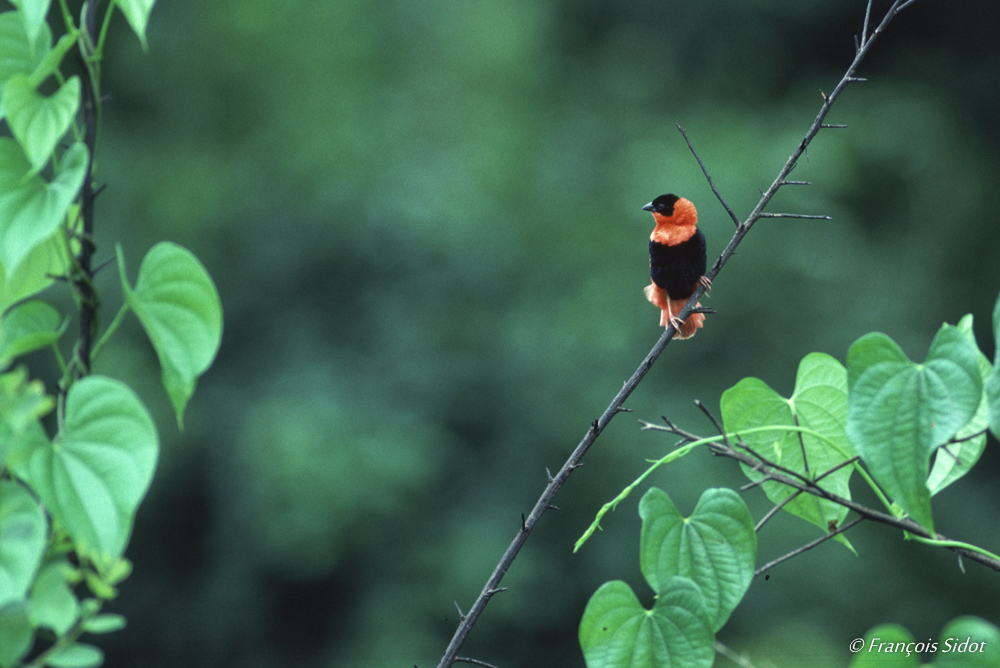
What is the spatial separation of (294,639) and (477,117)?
400 centimetres

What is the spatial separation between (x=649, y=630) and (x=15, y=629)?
0.55m

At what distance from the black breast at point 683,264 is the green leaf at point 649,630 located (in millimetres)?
1511

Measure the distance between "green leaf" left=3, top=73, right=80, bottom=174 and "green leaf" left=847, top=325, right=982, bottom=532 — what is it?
0.67m

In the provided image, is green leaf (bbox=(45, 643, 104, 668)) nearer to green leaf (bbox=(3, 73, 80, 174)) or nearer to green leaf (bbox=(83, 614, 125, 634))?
green leaf (bbox=(83, 614, 125, 634))

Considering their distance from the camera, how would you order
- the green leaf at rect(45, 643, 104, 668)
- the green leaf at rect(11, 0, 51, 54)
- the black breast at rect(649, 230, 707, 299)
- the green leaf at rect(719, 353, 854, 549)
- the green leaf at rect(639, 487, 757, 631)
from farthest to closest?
the black breast at rect(649, 230, 707, 299)
the green leaf at rect(719, 353, 854, 549)
the green leaf at rect(639, 487, 757, 631)
the green leaf at rect(11, 0, 51, 54)
the green leaf at rect(45, 643, 104, 668)

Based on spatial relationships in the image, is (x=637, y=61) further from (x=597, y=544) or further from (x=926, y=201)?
(x=597, y=544)

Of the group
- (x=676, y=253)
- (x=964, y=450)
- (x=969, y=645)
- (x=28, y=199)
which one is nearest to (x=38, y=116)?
(x=28, y=199)

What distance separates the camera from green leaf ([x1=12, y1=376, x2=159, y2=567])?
1.97ft

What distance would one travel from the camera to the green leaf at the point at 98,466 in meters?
0.60

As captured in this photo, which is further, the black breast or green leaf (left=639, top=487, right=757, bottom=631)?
the black breast

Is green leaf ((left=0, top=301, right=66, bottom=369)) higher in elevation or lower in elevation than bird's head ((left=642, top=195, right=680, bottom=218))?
higher

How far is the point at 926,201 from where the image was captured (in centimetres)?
647

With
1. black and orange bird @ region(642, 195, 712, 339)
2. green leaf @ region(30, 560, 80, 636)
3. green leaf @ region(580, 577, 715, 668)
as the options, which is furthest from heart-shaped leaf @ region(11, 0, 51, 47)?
black and orange bird @ region(642, 195, 712, 339)

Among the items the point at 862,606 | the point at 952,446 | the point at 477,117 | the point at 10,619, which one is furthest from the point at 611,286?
the point at 10,619
